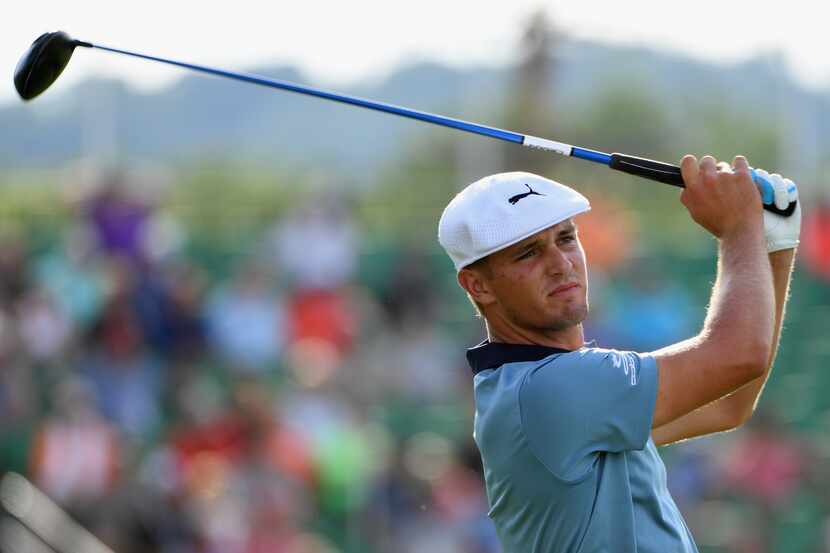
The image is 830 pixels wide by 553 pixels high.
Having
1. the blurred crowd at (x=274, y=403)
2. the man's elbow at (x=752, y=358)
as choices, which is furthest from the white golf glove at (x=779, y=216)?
the blurred crowd at (x=274, y=403)

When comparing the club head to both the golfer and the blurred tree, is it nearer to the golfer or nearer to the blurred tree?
the golfer

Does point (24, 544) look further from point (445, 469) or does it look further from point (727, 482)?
point (727, 482)

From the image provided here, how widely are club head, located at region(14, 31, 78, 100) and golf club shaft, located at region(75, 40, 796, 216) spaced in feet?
0.20

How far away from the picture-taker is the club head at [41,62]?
13.9ft

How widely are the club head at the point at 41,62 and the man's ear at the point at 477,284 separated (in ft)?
4.85

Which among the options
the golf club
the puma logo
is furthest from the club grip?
the puma logo

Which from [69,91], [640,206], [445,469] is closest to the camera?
[445,469]

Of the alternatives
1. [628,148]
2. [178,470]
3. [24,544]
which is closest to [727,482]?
[178,470]

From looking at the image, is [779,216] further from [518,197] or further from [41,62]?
[41,62]

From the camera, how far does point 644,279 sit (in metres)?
11.7

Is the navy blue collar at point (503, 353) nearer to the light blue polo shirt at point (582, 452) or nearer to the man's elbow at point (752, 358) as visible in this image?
the light blue polo shirt at point (582, 452)

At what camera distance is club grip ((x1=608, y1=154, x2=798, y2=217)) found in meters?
3.58

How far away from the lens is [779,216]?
3.64 meters

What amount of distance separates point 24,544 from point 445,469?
3008mm
